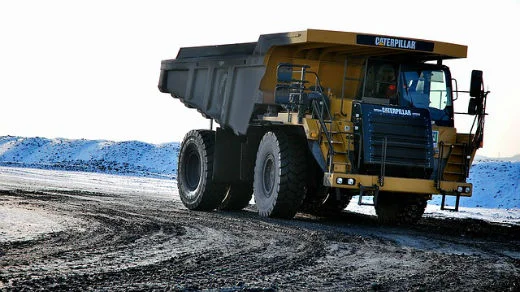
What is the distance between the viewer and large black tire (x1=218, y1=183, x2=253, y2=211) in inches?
603

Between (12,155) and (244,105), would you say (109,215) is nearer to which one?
(244,105)

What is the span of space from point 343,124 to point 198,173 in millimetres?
4213

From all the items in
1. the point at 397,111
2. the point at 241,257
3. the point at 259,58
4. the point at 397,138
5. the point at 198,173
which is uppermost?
the point at 259,58

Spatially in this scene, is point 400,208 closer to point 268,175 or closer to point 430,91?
point 430,91

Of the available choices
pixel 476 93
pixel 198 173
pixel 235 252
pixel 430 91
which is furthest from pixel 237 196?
pixel 235 252

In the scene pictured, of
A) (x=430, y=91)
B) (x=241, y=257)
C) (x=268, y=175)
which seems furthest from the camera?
(x=268, y=175)

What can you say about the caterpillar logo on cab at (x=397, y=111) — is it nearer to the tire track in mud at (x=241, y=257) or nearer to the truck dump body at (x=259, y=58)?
the truck dump body at (x=259, y=58)

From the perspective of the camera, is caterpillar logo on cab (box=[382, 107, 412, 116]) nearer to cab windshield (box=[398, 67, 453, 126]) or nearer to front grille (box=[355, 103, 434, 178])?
front grille (box=[355, 103, 434, 178])

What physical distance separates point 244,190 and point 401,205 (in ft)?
9.60

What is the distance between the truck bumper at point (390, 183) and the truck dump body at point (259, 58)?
6.59 ft

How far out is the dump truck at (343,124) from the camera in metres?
12.3

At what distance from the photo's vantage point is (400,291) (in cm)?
655

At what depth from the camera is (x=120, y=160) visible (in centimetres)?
4406

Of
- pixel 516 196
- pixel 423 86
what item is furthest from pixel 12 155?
pixel 423 86
